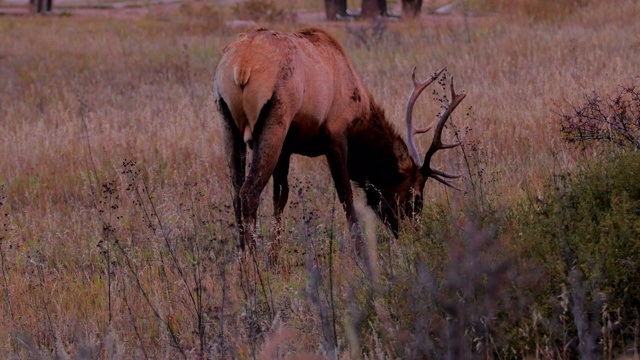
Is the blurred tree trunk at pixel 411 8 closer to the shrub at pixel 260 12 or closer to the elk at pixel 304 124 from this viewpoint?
the shrub at pixel 260 12

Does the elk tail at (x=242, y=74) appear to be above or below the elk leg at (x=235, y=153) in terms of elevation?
above

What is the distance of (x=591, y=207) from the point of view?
228 inches

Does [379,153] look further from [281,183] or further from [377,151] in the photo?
[281,183]

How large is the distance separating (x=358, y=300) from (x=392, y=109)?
6.81 meters

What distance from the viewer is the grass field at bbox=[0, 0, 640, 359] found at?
4840mm

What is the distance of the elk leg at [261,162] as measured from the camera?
23.8ft

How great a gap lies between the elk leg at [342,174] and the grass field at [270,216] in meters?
0.22

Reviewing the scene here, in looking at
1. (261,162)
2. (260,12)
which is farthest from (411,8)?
(261,162)

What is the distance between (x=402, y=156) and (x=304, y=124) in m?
1.29

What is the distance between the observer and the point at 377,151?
28.2 ft

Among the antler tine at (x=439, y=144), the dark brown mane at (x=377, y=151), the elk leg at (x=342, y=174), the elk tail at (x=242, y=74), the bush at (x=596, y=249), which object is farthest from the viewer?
the dark brown mane at (x=377, y=151)

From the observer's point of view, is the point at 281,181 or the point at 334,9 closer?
the point at 281,181

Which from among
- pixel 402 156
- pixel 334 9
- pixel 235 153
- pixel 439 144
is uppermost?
pixel 235 153

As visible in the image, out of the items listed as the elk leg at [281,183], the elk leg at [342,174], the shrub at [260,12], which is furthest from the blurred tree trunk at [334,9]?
the elk leg at [342,174]
